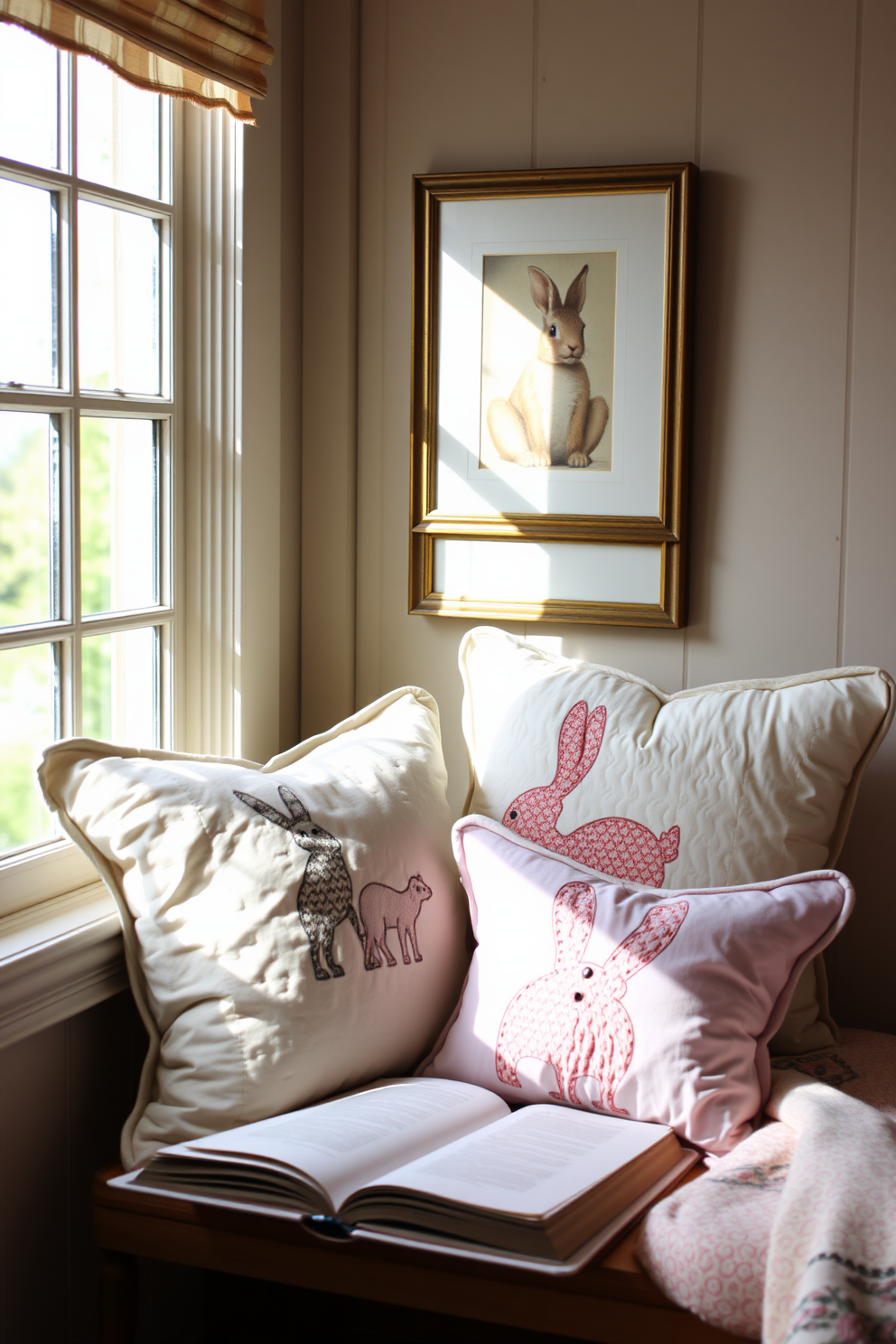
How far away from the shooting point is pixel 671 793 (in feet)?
5.11

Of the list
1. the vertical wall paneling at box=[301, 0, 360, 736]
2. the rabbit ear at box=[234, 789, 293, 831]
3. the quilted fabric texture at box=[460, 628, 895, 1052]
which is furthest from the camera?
the vertical wall paneling at box=[301, 0, 360, 736]

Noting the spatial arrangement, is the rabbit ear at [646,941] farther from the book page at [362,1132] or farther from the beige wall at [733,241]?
the beige wall at [733,241]

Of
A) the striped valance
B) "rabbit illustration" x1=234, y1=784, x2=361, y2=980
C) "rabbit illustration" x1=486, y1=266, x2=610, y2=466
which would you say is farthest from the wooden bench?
the striped valance

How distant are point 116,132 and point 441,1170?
1.44 m

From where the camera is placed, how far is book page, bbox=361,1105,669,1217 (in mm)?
1095

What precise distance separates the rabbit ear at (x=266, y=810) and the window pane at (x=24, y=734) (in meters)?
0.29

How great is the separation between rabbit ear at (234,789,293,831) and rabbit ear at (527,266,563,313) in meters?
0.95

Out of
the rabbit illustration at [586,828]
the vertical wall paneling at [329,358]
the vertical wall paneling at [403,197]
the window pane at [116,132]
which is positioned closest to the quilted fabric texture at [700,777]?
the rabbit illustration at [586,828]

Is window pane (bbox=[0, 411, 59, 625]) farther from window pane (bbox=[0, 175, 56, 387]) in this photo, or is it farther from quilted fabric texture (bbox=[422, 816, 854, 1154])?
quilted fabric texture (bbox=[422, 816, 854, 1154])

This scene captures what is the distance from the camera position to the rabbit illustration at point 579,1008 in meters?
1.33

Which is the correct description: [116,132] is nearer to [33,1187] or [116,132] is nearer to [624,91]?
[624,91]

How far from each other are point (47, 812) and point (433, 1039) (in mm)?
613

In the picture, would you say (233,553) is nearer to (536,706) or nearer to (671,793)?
(536,706)

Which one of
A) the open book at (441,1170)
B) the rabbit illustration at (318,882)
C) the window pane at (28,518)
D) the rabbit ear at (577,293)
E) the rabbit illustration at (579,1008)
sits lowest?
the open book at (441,1170)
